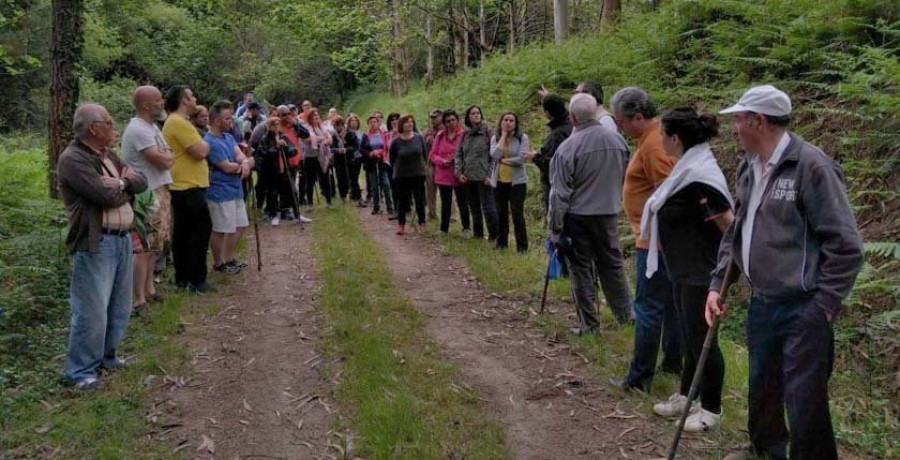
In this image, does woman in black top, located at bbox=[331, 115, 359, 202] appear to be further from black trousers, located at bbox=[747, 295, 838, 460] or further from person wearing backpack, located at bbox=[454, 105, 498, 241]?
black trousers, located at bbox=[747, 295, 838, 460]

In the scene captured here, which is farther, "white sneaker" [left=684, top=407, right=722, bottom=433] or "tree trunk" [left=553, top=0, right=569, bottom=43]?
"tree trunk" [left=553, top=0, right=569, bottom=43]

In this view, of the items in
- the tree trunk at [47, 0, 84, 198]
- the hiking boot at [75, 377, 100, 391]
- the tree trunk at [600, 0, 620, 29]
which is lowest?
the hiking boot at [75, 377, 100, 391]

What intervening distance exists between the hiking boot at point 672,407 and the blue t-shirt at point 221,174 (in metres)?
5.80

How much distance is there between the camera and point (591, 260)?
621 cm

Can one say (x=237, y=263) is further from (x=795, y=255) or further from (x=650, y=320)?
(x=795, y=255)

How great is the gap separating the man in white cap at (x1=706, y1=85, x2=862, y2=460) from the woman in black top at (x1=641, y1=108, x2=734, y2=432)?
1.84 feet

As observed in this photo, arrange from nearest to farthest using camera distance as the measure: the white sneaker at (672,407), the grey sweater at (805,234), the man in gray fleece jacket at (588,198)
Result: the grey sweater at (805,234), the white sneaker at (672,407), the man in gray fleece jacket at (588,198)

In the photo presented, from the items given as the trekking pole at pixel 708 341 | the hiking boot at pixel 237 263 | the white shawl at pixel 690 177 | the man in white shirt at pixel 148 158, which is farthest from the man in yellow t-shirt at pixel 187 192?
the trekking pole at pixel 708 341

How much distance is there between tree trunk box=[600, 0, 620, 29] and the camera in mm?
14680

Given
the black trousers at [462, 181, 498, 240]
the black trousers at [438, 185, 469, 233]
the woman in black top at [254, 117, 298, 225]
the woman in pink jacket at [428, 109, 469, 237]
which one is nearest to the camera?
the black trousers at [462, 181, 498, 240]

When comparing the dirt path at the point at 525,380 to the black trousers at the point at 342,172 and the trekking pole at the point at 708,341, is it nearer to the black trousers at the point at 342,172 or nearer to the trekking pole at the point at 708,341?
the trekking pole at the point at 708,341

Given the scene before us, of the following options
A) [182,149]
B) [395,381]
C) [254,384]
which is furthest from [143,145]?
[395,381]

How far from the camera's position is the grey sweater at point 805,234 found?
3.07 m

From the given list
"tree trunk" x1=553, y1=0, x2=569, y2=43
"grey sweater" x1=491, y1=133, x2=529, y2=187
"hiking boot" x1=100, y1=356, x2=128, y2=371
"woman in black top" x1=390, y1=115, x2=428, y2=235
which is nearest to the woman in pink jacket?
"woman in black top" x1=390, y1=115, x2=428, y2=235
